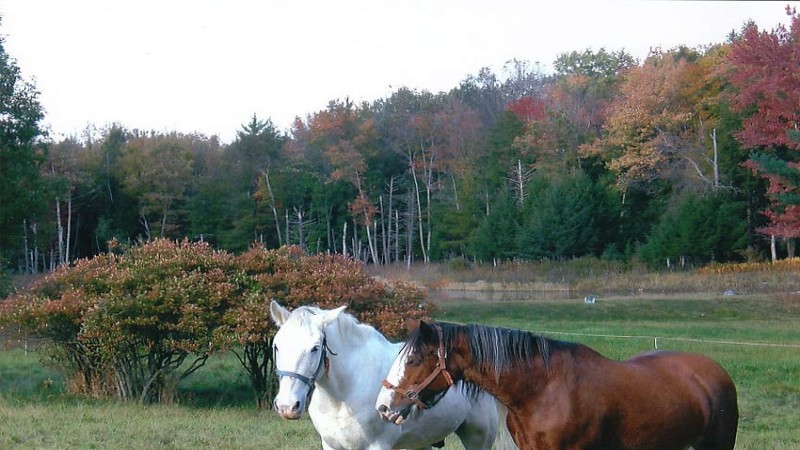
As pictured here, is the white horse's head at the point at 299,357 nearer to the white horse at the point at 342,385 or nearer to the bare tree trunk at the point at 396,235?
Result: the white horse at the point at 342,385

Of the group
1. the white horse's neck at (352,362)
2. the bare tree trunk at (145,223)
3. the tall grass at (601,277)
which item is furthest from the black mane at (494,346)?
the bare tree trunk at (145,223)

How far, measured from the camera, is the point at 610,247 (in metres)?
49.0

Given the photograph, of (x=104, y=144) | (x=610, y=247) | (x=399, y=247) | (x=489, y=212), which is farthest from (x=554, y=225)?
(x=104, y=144)

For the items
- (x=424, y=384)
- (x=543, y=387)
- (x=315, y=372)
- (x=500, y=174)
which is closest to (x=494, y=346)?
(x=543, y=387)

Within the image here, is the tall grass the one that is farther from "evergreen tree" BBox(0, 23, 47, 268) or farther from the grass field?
"evergreen tree" BBox(0, 23, 47, 268)

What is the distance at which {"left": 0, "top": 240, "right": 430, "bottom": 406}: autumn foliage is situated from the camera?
12.7m

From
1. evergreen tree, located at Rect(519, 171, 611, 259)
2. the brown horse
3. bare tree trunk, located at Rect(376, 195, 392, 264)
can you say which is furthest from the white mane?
bare tree trunk, located at Rect(376, 195, 392, 264)

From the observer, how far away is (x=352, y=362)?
6.34 m

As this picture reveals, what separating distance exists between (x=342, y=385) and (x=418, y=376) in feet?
3.33

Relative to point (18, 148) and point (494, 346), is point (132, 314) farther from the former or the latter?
point (18, 148)

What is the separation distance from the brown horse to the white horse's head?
0.66 metres

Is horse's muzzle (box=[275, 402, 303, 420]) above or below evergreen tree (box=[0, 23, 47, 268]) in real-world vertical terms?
below

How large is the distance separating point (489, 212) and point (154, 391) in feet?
142

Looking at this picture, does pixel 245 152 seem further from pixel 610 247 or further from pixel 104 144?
pixel 610 247
